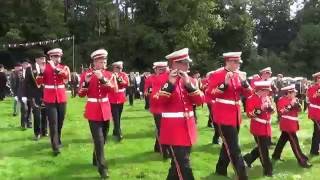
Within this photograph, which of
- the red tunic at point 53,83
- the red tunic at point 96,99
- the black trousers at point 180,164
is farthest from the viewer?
the red tunic at point 53,83

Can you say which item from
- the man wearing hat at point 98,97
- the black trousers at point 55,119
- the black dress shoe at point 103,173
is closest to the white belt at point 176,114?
the man wearing hat at point 98,97

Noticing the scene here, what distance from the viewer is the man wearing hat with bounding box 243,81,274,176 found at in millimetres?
11945

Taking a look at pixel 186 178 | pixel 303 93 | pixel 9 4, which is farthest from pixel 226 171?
pixel 9 4

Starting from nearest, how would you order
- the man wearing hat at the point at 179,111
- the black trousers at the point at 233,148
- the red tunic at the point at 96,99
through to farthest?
the man wearing hat at the point at 179,111 < the black trousers at the point at 233,148 < the red tunic at the point at 96,99

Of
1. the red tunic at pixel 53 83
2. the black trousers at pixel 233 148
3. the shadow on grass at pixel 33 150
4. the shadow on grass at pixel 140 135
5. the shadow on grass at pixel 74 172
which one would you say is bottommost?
the shadow on grass at pixel 74 172

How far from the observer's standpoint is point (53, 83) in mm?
13531

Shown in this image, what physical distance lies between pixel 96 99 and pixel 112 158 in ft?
7.35

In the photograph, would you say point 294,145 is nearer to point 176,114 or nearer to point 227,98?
point 227,98

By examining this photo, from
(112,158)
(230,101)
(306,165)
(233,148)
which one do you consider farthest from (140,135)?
(233,148)

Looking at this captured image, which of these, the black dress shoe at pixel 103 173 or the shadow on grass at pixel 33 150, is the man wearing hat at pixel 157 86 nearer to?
the black dress shoe at pixel 103 173

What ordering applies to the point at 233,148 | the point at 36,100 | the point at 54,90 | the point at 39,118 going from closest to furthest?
the point at 233,148 → the point at 54,90 → the point at 39,118 → the point at 36,100

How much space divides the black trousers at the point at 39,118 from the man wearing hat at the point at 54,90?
87.6 inches

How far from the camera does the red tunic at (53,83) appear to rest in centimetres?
1335

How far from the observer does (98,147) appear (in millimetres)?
11078
